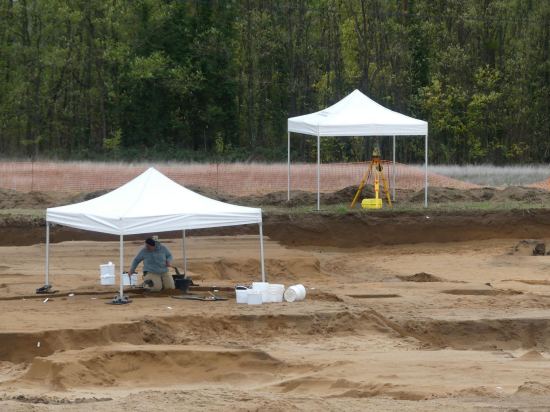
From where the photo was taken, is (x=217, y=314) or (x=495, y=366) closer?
Answer: (x=495, y=366)

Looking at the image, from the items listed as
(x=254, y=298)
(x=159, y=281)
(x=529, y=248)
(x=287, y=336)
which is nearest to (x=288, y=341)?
(x=287, y=336)

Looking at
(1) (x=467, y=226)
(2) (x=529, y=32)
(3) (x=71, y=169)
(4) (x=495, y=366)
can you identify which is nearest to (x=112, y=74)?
(3) (x=71, y=169)

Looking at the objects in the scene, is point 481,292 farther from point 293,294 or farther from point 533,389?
point 533,389

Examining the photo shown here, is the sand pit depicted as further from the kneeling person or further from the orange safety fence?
the orange safety fence

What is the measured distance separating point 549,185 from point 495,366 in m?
26.0

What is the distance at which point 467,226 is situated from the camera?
3139cm

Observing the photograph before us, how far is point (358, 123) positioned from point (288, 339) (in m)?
13.7

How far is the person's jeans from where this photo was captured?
2130cm

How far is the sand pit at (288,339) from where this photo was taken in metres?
13.4

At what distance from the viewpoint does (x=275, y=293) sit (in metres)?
20.3

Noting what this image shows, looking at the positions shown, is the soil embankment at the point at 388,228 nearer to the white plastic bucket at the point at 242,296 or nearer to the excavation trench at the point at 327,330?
the white plastic bucket at the point at 242,296

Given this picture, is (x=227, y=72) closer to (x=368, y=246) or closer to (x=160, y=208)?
(x=368, y=246)

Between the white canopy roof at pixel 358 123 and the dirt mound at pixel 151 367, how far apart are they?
1495cm

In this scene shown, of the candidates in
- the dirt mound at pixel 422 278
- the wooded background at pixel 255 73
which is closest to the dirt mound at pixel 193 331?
the dirt mound at pixel 422 278
